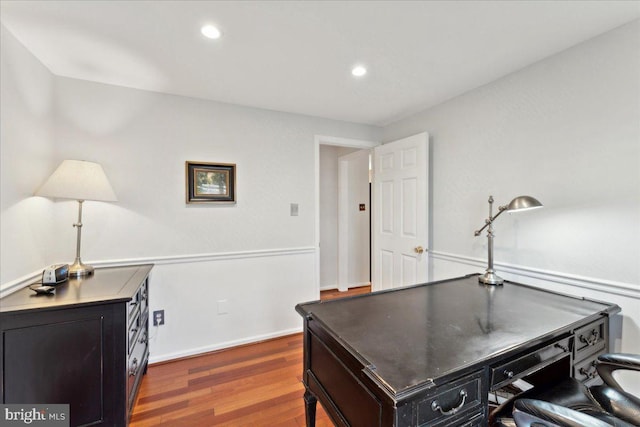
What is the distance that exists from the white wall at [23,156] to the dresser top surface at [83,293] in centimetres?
21

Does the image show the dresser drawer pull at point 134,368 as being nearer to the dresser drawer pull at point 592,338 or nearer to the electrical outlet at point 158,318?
the electrical outlet at point 158,318

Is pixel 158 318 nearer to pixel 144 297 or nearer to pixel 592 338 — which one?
pixel 144 297

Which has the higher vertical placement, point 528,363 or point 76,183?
point 76,183

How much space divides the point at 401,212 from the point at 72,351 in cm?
266

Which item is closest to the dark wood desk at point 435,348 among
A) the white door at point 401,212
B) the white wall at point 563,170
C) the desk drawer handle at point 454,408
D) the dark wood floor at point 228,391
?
the desk drawer handle at point 454,408

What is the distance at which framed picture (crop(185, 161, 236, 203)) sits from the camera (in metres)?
2.44

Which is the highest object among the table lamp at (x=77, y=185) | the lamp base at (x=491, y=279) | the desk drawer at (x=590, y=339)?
the table lamp at (x=77, y=185)

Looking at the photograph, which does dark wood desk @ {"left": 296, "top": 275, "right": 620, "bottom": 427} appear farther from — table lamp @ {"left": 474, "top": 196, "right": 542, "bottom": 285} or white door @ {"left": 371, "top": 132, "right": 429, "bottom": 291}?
Result: white door @ {"left": 371, "top": 132, "right": 429, "bottom": 291}

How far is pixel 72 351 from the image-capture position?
1.41 m

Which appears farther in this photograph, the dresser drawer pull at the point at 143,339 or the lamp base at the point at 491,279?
the dresser drawer pull at the point at 143,339

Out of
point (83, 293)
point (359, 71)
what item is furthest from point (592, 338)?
→ point (83, 293)

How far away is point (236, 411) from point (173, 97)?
8.11 feet

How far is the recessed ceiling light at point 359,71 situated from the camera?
1.96m

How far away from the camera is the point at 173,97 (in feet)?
7.82
